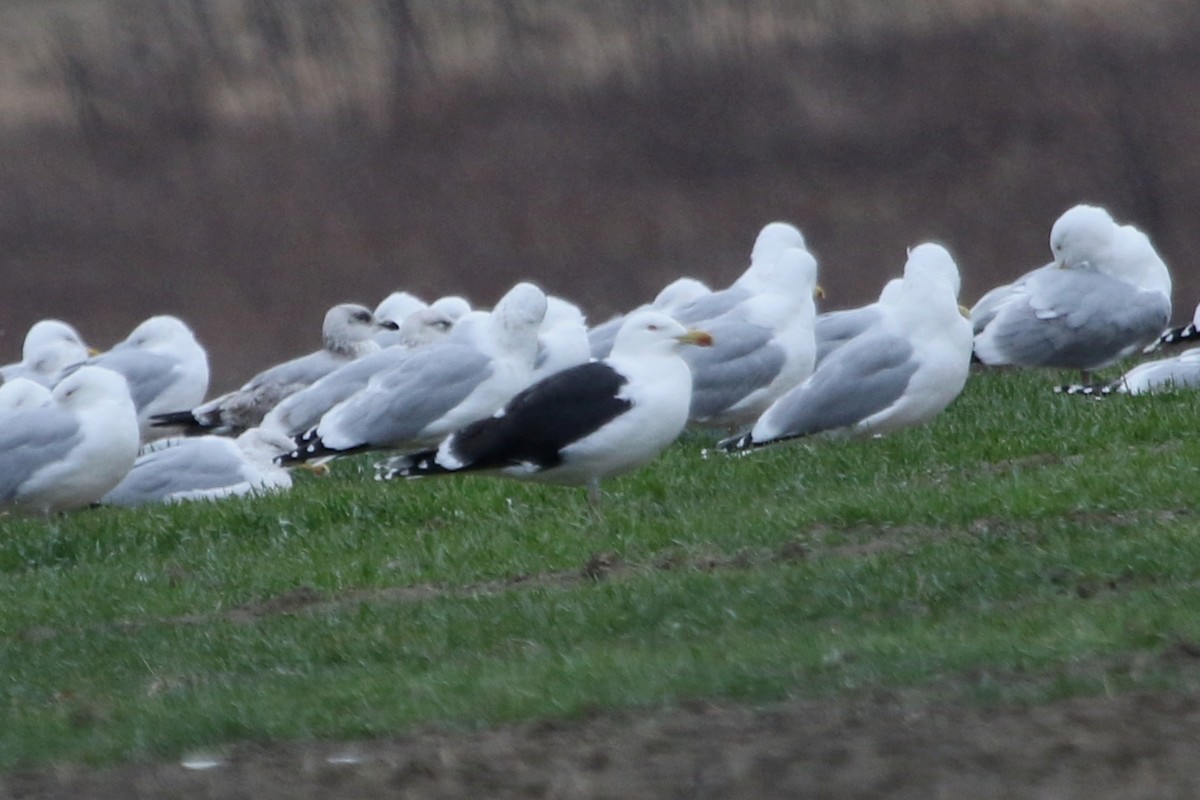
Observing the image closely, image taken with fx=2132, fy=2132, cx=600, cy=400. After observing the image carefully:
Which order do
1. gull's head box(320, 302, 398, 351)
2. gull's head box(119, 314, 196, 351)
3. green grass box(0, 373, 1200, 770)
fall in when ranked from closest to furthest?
green grass box(0, 373, 1200, 770), gull's head box(119, 314, 196, 351), gull's head box(320, 302, 398, 351)

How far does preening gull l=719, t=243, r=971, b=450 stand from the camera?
1193 cm

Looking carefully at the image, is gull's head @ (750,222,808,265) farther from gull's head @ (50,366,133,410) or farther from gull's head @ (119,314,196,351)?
gull's head @ (50,366,133,410)

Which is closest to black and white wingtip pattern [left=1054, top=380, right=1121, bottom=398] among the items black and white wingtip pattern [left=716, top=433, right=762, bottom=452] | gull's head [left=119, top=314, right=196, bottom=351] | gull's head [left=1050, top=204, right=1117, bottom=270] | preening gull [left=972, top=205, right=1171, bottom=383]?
preening gull [left=972, top=205, right=1171, bottom=383]

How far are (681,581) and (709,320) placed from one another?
258 inches

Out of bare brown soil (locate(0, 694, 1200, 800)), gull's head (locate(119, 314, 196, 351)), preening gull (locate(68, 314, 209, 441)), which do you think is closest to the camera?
bare brown soil (locate(0, 694, 1200, 800))

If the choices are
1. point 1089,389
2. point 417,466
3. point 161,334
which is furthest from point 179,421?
point 1089,389

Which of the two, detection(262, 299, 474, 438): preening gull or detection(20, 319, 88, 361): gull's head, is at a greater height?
detection(20, 319, 88, 361): gull's head

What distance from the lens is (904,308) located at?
12.3 meters

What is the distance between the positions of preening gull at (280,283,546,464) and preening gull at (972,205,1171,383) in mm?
3797

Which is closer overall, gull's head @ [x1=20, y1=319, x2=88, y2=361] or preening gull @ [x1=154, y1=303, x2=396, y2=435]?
preening gull @ [x1=154, y1=303, x2=396, y2=435]

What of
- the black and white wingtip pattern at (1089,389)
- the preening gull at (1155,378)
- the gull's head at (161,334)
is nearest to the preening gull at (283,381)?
the gull's head at (161,334)

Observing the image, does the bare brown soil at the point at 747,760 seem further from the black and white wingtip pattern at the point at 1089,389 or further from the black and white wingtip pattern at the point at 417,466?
the black and white wingtip pattern at the point at 1089,389

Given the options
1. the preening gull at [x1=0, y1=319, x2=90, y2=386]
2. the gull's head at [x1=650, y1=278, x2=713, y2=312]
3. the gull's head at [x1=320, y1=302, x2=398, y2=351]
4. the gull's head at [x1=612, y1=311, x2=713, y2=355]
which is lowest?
the gull's head at [x1=612, y1=311, x2=713, y2=355]

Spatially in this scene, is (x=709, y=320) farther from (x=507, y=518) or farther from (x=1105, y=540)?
(x=1105, y=540)
